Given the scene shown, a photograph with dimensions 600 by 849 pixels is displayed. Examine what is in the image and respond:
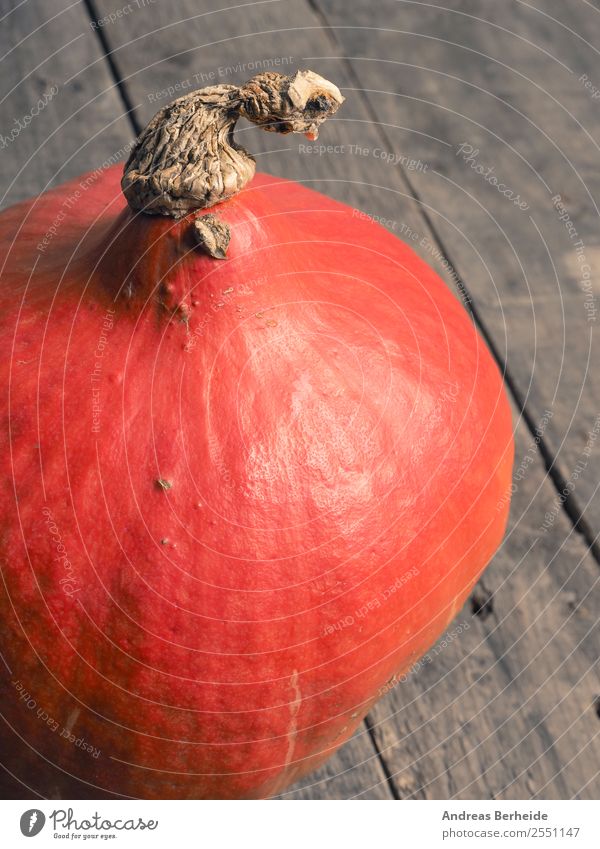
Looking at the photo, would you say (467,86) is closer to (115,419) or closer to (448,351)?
(448,351)

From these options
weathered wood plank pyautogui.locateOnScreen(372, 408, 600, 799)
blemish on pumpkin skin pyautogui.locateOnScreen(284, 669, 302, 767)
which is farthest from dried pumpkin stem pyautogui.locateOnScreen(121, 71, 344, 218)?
weathered wood plank pyautogui.locateOnScreen(372, 408, 600, 799)

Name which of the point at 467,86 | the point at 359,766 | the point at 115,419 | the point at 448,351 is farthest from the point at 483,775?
the point at 467,86

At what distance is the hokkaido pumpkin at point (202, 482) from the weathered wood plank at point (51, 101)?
1.75 ft

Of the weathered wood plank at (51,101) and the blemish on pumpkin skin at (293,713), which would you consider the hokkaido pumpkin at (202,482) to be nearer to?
the blemish on pumpkin skin at (293,713)

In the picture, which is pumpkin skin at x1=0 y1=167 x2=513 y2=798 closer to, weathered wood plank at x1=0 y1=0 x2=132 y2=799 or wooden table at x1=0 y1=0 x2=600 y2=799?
wooden table at x1=0 y1=0 x2=600 y2=799

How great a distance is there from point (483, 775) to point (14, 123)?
88 cm

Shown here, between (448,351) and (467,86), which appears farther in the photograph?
(467,86)

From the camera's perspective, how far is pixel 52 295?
76 centimetres

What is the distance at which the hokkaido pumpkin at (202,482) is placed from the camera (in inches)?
27.8

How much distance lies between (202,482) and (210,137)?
0.22 meters

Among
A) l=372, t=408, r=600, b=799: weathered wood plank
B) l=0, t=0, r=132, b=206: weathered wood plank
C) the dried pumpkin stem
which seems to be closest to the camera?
the dried pumpkin stem

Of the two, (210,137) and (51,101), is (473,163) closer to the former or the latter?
(51,101)

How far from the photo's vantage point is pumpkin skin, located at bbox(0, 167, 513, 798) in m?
0.71

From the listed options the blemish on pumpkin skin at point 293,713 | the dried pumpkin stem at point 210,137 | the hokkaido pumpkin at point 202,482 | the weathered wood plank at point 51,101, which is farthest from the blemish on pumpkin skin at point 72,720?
the weathered wood plank at point 51,101
